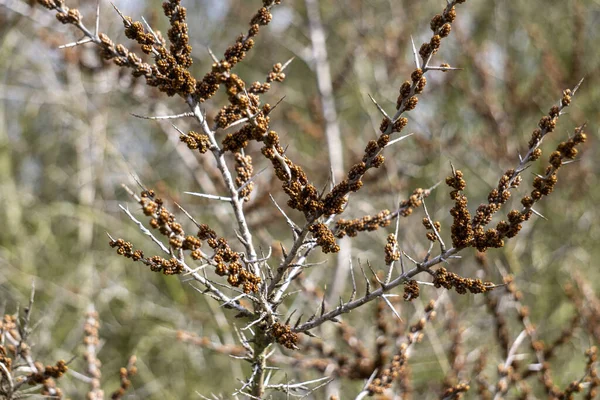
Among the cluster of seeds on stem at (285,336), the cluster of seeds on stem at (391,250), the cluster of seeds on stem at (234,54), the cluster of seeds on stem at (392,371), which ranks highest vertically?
the cluster of seeds on stem at (234,54)

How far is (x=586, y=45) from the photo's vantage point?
25.7 ft

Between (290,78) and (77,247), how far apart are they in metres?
5.48

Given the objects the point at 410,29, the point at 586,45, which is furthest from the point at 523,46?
the point at 410,29

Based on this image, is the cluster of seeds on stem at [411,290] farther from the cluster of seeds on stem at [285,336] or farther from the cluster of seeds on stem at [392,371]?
the cluster of seeds on stem at [392,371]

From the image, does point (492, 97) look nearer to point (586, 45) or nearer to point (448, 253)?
point (586, 45)

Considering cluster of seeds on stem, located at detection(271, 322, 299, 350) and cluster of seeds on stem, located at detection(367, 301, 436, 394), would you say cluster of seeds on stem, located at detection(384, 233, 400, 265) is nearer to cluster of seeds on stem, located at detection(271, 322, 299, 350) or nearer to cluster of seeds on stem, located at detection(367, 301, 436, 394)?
cluster of seeds on stem, located at detection(271, 322, 299, 350)

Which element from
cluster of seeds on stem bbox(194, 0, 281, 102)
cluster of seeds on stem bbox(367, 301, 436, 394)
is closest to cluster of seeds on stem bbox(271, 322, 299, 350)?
cluster of seeds on stem bbox(367, 301, 436, 394)

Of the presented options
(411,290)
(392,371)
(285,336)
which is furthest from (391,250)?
(392,371)

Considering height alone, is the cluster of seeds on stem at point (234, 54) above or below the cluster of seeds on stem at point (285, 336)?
above

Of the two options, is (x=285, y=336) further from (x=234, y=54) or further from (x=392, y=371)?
(x=234, y=54)

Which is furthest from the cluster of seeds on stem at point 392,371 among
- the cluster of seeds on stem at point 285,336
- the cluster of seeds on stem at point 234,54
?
the cluster of seeds on stem at point 234,54

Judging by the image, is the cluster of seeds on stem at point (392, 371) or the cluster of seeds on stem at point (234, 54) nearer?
the cluster of seeds on stem at point (234, 54)

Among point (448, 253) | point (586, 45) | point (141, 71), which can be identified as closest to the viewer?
point (448, 253)

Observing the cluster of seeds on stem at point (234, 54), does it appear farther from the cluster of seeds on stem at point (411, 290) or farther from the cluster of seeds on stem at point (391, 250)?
the cluster of seeds on stem at point (411, 290)
